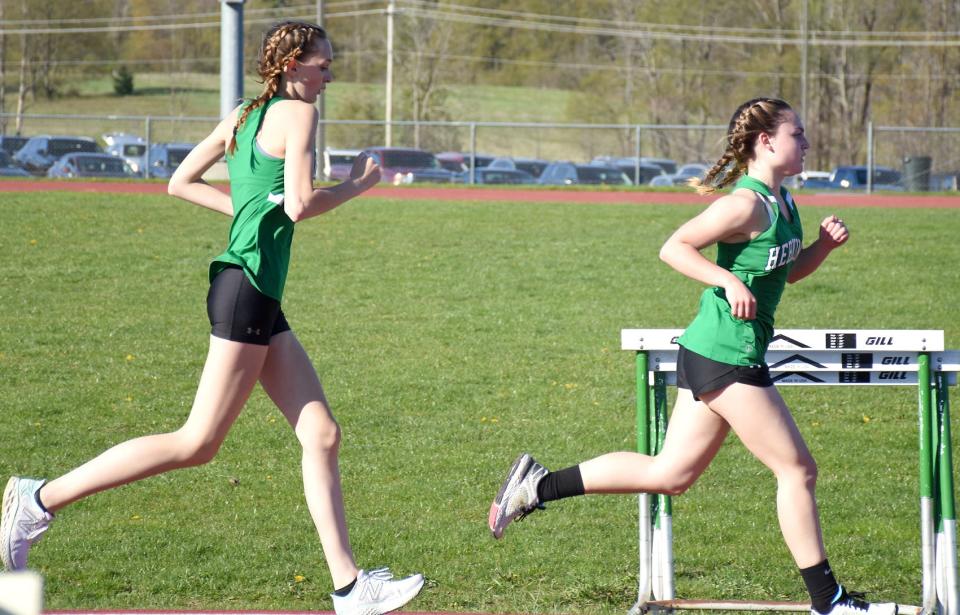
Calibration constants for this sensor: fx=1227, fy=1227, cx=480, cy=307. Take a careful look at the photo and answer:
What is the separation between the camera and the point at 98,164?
95.9ft

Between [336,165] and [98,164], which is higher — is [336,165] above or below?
above

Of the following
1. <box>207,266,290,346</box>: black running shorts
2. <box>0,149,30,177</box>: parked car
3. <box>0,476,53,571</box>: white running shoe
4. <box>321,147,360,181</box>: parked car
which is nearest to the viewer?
<box>207,266,290,346</box>: black running shorts

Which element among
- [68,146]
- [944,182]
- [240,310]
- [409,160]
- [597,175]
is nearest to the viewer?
[240,310]

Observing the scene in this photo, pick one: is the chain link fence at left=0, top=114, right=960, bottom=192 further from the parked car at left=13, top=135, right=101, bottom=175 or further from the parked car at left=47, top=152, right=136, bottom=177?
the parked car at left=47, top=152, right=136, bottom=177

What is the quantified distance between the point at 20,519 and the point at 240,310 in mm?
1199

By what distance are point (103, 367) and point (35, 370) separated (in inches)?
22.1

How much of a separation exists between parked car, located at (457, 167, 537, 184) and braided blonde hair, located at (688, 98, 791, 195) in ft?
84.5

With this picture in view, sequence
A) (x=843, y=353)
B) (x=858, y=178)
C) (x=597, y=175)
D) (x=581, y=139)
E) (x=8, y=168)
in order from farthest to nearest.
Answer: (x=581, y=139), (x=858, y=178), (x=597, y=175), (x=8, y=168), (x=843, y=353)

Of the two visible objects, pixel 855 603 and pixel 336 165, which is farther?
pixel 336 165

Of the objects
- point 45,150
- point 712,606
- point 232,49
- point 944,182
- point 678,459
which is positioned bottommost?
point 712,606

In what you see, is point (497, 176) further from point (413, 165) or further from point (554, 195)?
point (554, 195)

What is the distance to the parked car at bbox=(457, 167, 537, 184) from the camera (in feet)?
102

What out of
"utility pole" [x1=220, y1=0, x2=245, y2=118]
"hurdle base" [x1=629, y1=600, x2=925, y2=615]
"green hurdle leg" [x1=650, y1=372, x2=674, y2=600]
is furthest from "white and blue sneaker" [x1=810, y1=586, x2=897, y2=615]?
"utility pole" [x1=220, y1=0, x2=245, y2=118]

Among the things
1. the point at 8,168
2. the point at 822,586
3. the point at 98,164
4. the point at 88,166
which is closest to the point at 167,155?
the point at 98,164
